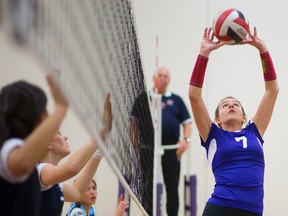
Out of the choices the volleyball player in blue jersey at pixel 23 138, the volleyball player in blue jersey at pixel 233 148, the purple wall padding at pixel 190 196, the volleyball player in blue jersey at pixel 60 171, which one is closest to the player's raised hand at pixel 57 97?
the volleyball player in blue jersey at pixel 23 138

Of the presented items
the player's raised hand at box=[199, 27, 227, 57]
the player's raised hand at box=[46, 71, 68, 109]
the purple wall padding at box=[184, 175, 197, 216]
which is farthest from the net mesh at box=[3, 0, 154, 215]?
the purple wall padding at box=[184, 175, 197, 216]

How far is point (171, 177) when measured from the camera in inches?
218

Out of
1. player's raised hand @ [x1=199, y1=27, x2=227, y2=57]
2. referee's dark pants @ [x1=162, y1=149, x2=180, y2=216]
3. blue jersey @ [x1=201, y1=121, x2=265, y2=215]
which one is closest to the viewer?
blue jersey @ [x1=201, y1=121, x2=265, y2=215]

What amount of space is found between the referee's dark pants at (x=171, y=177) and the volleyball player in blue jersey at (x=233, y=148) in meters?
2.45

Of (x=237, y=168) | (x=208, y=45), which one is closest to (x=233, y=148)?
(x=237, y=168)

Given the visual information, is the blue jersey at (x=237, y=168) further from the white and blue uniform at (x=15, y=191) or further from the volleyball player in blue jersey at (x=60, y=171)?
the white and blue uniform at (x=15, y=191)

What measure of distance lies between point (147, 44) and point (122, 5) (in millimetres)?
4124

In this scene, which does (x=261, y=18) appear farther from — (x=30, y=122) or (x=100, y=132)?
(x=30, y=122)

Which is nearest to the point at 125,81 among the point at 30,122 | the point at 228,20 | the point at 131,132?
the point at 131,132

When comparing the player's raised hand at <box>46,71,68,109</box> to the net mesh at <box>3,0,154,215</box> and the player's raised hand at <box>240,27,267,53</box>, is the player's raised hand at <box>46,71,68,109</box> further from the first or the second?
the player's raised hand at <box>240,27,267,53</box>

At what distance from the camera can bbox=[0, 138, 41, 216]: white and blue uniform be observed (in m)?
1.54

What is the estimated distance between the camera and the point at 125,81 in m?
2.72

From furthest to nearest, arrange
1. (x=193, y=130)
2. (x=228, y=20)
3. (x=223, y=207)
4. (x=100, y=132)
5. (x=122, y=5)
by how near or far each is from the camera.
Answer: (x=193, y=130) < (x=228, y=20) < (x=223, y=207) < (x=122, y=5) < (x=100, y=132)

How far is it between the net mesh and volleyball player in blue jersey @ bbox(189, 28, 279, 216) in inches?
14.5
